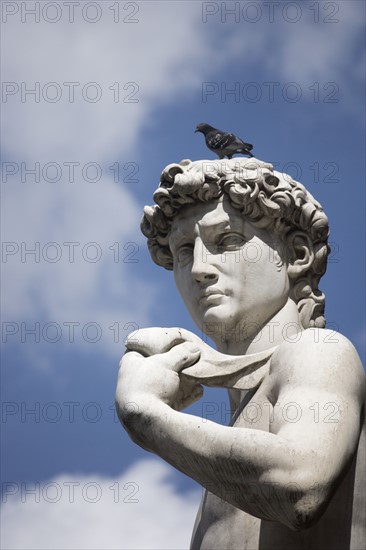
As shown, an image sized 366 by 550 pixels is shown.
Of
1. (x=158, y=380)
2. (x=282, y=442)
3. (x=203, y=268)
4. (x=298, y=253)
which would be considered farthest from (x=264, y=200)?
(x=282, y=442)

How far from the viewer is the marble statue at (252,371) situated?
396 inches

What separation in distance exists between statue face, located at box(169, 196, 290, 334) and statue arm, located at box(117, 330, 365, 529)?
106 centimetres

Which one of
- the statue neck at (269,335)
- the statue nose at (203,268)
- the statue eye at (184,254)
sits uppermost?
the statue eye at (184,254)

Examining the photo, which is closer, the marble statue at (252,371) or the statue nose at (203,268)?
the marble statue at (252,371)

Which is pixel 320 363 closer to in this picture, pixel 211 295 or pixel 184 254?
pixel 211 295

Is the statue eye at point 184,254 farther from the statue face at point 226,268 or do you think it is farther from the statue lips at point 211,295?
the statue lips at point 211,295

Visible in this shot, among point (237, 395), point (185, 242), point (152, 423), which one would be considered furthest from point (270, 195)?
point (152, 423)

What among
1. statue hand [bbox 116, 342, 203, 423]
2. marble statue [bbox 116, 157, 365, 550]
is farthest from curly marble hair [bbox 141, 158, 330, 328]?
statue hand [bbox 116, 342, 203, 423]

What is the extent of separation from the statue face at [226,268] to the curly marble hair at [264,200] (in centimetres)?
10

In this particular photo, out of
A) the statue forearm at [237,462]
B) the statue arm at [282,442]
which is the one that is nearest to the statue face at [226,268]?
the statue arm at [282,442]

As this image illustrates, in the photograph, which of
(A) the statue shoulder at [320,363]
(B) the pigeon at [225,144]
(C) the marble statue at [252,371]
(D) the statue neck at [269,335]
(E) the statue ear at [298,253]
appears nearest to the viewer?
(C) the marble statue at [252,371]

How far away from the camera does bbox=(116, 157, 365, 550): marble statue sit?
33.0ft

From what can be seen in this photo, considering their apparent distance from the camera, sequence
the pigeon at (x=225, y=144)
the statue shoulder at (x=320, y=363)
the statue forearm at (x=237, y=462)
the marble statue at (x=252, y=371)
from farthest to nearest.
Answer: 1. the pigeon at (x=225, y=144)
2. the statue shoulder at (x=320, y=363)
3. the marble statue at (x=252, y=371)
4. the statue forearm at (x=237, y=462)

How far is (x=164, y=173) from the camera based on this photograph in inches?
480
